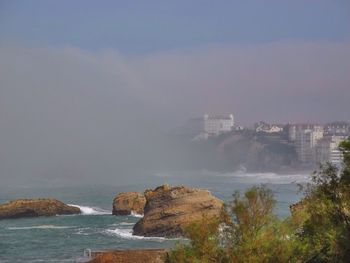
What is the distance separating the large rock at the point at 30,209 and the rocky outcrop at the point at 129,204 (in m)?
5.06

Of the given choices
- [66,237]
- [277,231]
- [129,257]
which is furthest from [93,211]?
[277,231]

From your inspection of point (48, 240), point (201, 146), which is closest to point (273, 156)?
point (201, 146)

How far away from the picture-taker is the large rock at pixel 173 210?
36.9 meters

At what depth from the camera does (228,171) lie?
162375 mm

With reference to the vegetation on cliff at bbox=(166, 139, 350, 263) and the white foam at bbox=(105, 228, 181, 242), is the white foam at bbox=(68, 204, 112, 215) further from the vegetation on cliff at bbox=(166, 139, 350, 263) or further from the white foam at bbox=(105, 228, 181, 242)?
the vegetation on cliff at bbox=(166, 139, 350, 263)

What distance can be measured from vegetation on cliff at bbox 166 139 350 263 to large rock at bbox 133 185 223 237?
19.2m

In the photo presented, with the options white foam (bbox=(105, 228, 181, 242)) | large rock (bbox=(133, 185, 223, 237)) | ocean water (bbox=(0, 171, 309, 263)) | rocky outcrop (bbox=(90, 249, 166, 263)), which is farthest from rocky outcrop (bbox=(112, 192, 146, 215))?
rocky outcrop (bbox=(90, 249, 166, 263))

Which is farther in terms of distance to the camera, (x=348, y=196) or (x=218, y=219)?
(x=218, y=219)

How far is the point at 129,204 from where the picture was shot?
50.2m

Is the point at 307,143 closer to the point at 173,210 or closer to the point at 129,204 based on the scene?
the point at 129,204

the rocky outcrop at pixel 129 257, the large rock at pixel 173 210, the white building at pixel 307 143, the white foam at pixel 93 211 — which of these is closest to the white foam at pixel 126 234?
the large rock at pixel 173 210

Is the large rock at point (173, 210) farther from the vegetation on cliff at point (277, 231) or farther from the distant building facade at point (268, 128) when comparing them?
the distant building facade at point (268, 128)

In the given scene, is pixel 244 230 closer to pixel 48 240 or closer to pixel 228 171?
pixel 48 240

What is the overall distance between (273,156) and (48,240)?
4769 inches
